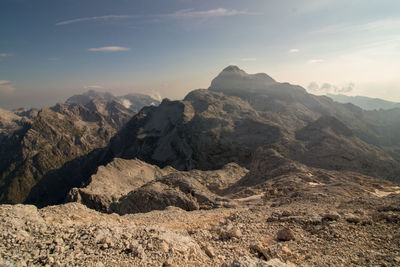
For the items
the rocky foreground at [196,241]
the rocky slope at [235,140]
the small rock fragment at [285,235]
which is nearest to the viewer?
the rocky foreground at [196,241]

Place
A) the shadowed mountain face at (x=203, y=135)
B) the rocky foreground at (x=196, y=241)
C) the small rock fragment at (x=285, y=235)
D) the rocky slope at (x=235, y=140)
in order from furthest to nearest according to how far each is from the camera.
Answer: the shadowed mountain face at (x=203, y=135) → the rocky slope at (x=235, y=140) → the small rock fragment at (x=285, y=235) → the rocky foreground at (x=196, y=241)

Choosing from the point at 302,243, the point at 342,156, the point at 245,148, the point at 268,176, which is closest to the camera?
the point at 302,243

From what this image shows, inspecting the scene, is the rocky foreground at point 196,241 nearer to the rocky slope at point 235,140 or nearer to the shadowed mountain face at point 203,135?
the rocky slope at point 235,140

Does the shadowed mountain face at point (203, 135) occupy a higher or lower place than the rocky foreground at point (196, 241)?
lower

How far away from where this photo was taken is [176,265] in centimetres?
909

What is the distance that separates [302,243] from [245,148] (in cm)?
10906

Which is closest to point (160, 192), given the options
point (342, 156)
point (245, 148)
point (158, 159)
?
point (342, 156)

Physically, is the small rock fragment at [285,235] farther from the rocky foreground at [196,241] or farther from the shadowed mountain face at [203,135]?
the shadowed mountain face at [203,135]

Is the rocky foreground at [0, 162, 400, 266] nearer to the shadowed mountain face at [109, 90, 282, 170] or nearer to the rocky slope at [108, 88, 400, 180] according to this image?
the rocky slope at [108, 88, 400, 180]

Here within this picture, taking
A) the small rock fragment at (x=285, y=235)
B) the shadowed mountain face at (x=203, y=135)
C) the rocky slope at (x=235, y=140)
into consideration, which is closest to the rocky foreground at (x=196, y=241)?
the small rock fragment at (x=285, y=235)

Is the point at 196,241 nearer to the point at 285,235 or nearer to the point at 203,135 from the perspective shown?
the point at 285,235

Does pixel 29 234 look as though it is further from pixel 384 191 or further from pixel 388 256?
pixel 384 191

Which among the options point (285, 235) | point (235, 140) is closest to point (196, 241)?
point (285, 235)

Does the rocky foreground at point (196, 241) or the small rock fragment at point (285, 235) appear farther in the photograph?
the small rock fragment at point (285, 235)
